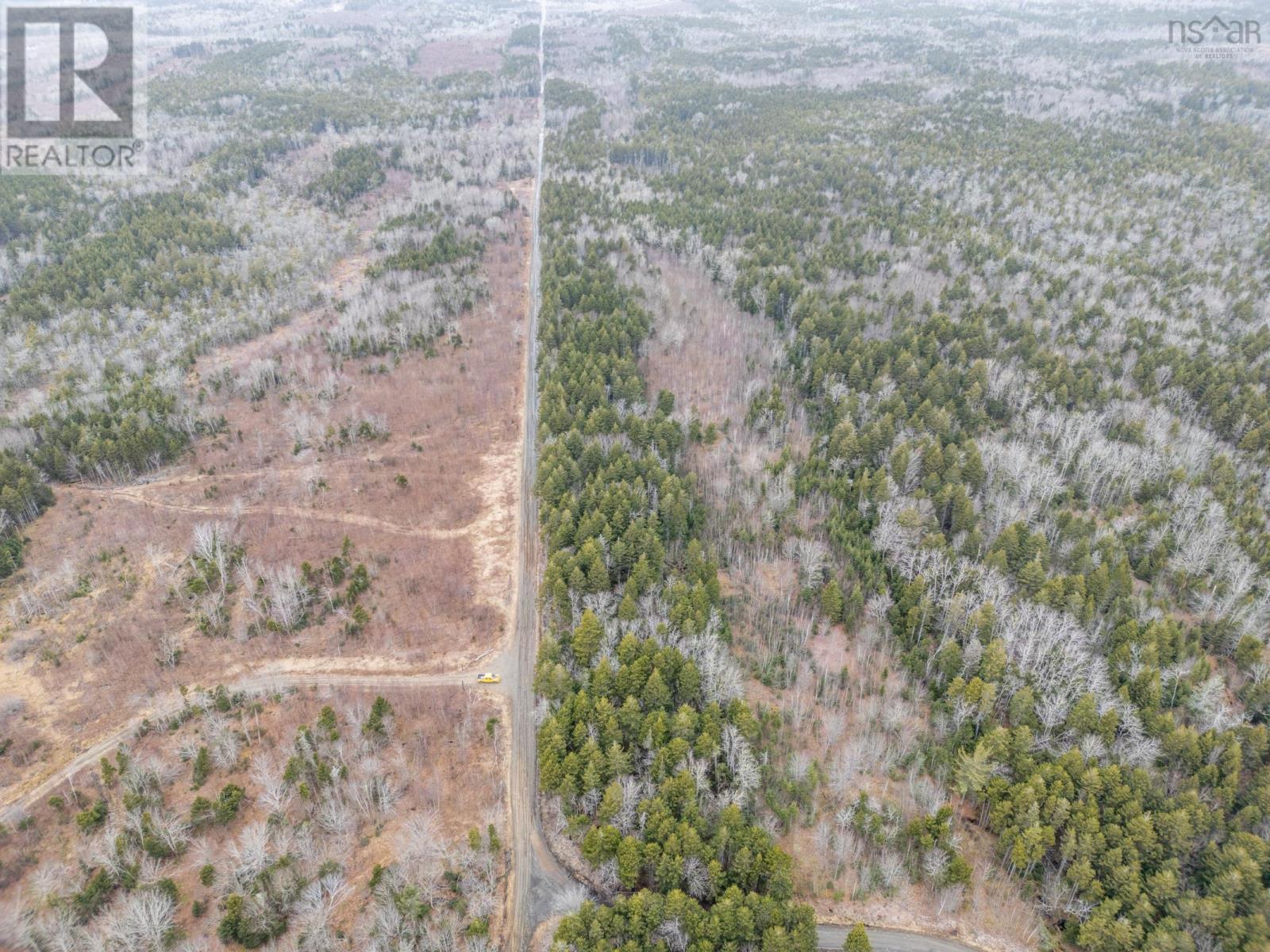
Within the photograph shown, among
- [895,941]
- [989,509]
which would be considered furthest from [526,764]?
[989,509]

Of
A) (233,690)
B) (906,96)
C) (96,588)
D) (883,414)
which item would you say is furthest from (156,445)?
(906,96)

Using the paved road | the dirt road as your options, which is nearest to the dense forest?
the paved road

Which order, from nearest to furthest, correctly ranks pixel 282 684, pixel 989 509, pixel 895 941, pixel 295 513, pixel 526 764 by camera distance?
pixel 895 941 → pixel 526 764 → pixel 282 684 → pixel 989 509 → pixel 295 513

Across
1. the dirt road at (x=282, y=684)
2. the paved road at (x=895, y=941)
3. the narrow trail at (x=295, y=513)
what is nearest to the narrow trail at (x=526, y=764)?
the dirt road at (x=282, y=684)

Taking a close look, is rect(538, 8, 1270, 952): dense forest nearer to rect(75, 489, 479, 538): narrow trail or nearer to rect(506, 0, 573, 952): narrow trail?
rect(506, 0, 573, 952): narrow trail

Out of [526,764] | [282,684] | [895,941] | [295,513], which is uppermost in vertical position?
[295,513]

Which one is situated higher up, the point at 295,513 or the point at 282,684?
the point at 295,513

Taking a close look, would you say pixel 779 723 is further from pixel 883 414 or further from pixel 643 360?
pixel 643 360

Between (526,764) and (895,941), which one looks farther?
(526,764)

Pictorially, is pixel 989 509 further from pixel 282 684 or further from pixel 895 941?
pixel 282 684
